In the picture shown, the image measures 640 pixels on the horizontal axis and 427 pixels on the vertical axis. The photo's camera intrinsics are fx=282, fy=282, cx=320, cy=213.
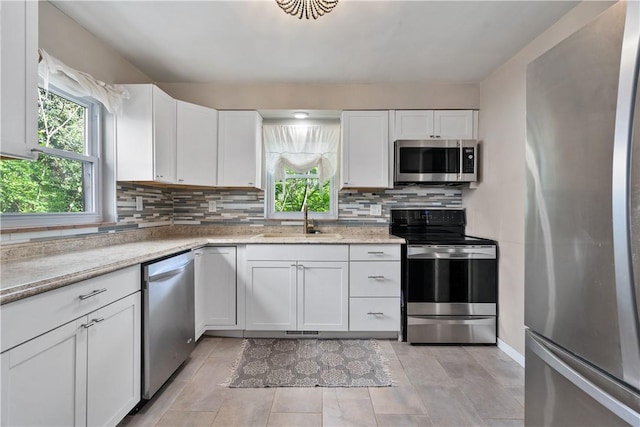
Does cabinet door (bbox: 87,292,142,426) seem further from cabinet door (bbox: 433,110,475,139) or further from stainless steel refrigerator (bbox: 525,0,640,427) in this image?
cabinet door (bbox: 433,110,475,139)

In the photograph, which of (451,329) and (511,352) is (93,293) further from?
(511,352)

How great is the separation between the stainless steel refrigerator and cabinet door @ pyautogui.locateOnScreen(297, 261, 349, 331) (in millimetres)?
1559

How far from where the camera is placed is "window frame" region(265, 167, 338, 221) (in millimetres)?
3113

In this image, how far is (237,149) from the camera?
281 centimetres

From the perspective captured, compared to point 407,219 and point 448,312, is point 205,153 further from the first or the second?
point 448,312

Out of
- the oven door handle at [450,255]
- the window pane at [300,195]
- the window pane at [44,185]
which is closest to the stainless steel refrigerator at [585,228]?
the oven door handle at [450,255]

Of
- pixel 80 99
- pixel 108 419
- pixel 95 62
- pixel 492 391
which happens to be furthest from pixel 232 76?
pixel 492 391

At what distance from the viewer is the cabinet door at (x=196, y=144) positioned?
2568 millimetres

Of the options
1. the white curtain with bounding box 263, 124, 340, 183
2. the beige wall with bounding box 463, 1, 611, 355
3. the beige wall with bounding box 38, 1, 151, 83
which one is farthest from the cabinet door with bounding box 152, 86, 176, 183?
the beige wall with bounding box 463, 1, 611, 355

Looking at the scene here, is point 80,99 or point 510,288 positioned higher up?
point 80,99

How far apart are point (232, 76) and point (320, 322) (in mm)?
2433

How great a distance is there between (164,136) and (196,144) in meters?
0.32

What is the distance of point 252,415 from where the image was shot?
5.29 feet

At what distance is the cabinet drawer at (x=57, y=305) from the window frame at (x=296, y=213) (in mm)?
1733
